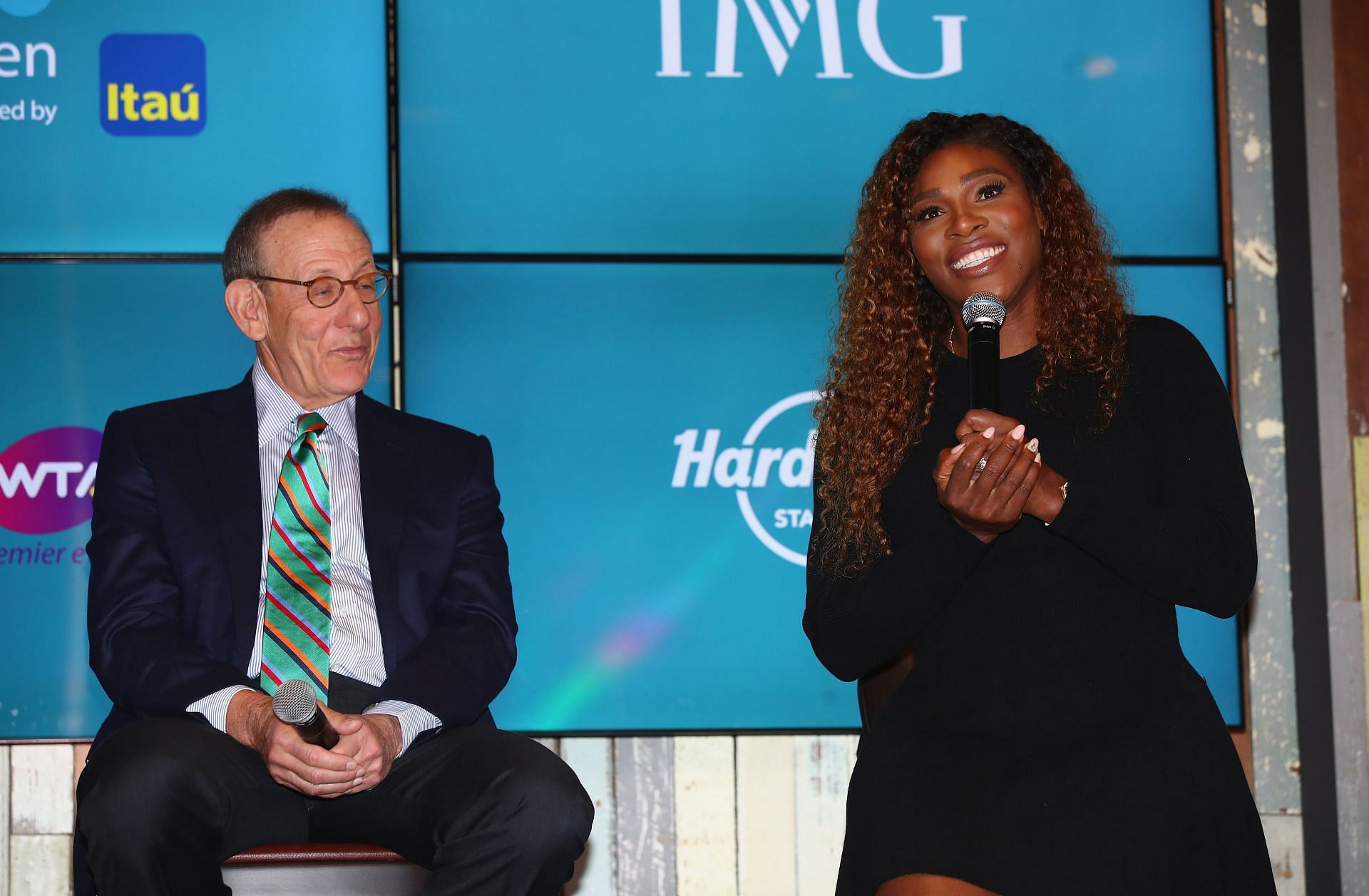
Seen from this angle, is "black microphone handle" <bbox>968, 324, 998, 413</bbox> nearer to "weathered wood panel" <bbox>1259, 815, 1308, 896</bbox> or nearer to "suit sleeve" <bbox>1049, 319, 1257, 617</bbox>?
"suit sleeve" <bbox>1049, 319, 1257, 617</bbox>

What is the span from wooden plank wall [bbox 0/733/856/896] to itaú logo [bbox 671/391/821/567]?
50 centimetres

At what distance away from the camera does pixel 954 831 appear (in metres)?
1.77

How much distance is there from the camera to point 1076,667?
1.82m

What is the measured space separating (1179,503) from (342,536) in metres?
1.38

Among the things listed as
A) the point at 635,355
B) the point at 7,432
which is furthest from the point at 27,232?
the point at 635,355

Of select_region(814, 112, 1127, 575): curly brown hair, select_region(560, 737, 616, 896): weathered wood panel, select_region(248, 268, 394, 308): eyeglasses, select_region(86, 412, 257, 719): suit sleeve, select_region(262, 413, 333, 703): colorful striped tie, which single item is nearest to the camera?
select_region(814, 112, 1127, 575): curly brown hair

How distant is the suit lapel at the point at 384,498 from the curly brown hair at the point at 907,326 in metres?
0.76

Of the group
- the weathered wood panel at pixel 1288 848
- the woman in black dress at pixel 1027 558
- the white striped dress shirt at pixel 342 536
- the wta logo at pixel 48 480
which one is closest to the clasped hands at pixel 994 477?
the woman in black dress at pixel 1027 558

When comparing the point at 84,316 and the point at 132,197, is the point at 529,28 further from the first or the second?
the point at 84,316

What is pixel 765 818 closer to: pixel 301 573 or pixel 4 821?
pixel 301 573

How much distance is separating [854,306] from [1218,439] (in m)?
0.63

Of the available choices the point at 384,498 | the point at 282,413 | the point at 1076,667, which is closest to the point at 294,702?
the point at 384,498

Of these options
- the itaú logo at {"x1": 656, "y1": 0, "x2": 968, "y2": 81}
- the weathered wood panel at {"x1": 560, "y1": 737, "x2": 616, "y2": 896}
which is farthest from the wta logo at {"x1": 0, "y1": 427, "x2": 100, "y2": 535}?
the itaú logo at {"x1": 656, "y1": 0, "x2": 968, "y2": 81}

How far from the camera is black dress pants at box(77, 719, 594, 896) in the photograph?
1897 mm
